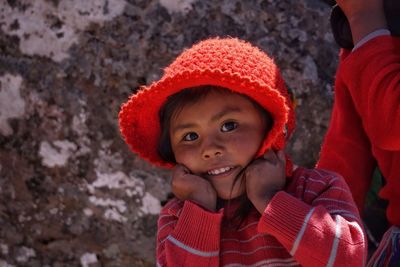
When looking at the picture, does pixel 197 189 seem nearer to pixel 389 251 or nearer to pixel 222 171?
pixel 222 171

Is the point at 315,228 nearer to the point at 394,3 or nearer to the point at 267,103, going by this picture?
the point at 267,103

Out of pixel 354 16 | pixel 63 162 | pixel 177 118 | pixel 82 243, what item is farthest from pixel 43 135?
pixel 354 16

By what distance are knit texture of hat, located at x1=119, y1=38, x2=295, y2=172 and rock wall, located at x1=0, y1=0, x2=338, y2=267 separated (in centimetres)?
64

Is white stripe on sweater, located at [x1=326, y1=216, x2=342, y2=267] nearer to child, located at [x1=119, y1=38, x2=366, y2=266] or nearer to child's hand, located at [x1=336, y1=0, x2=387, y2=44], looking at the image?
child, located at [x1=119, y1=38, x2=366, y2=266]

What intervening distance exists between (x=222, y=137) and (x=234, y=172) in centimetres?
10

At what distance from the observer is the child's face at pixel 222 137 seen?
1724 millimetres

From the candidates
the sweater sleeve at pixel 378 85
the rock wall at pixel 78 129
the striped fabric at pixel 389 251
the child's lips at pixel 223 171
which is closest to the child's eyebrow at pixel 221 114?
the child's lips at pixel 223 171

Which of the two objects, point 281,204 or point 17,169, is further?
point 17,169

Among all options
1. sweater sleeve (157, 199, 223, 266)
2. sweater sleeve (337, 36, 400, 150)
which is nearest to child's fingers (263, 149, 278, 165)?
sweater sleeve (157, 199, 223, 266)

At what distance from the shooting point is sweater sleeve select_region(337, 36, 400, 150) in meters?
1.73

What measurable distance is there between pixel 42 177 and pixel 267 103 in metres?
1.16

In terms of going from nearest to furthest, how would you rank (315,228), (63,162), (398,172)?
(315,228) < (398,172) < (63,162)

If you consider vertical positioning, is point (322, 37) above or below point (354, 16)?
below

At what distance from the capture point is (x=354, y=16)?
194 cm
